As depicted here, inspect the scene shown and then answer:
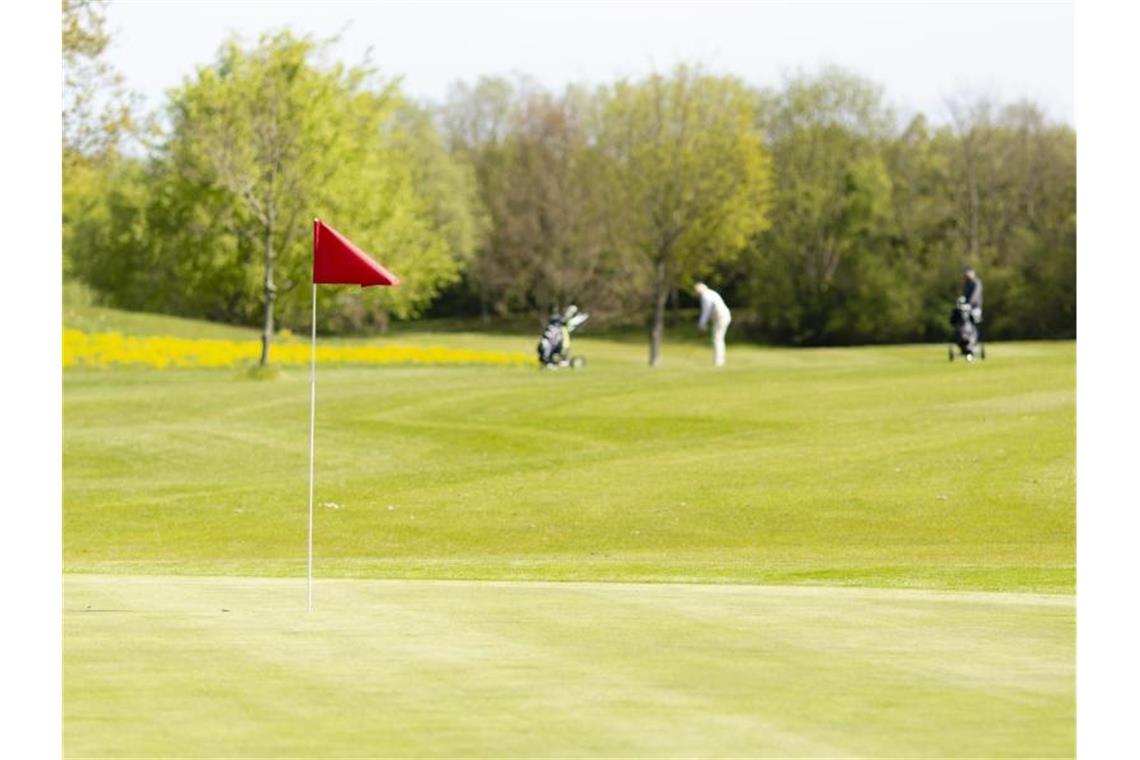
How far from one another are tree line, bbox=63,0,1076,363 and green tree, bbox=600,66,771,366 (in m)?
0.08

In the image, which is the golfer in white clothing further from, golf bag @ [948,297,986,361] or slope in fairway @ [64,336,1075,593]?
golf bag @ [948,297,986,361]

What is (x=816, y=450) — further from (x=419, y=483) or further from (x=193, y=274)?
(x=193, y=274)

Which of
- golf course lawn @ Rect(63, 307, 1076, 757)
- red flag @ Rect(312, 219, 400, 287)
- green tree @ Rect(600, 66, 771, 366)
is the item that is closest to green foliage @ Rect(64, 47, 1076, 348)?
green tree @ Rect(600, 66, 771, 366)

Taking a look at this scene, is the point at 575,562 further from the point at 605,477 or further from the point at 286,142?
the point at 286,142

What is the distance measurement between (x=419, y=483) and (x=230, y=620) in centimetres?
1588

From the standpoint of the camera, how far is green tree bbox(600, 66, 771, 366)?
69000mm

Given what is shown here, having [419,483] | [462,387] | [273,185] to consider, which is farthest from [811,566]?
[273,185]

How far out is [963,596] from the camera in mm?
13633

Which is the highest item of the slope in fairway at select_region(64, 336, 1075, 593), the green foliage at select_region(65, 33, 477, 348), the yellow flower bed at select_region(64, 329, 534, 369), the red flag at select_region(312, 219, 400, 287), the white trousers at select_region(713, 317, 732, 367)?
the green foliage at select_region(65, 33, 477, 348)

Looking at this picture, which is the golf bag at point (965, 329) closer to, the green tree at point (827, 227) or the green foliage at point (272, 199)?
the green foliage at point (272, 199)

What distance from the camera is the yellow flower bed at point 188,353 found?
5353cm

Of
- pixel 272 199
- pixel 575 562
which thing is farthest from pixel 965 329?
pixel 575 562

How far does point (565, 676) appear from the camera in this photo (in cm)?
887

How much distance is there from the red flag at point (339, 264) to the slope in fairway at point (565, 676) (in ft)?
6.36
